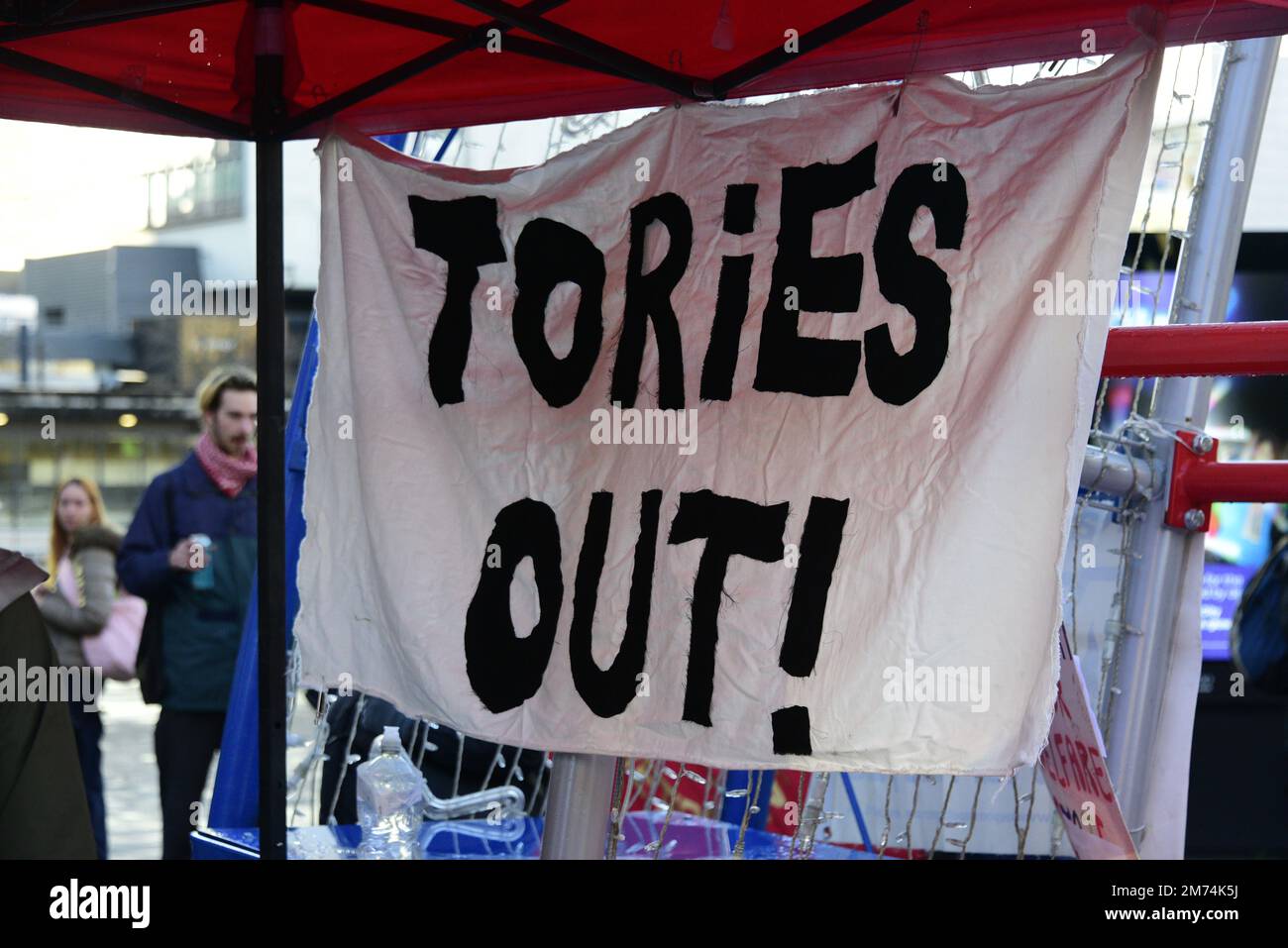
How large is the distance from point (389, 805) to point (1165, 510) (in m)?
1.99

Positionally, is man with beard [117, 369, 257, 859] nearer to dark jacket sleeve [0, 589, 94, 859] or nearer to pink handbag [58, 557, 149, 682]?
pink handbag [58, 557, 149, 682]

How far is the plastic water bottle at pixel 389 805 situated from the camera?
11.8ft

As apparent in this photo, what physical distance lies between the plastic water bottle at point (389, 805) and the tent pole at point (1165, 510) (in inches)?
66.6

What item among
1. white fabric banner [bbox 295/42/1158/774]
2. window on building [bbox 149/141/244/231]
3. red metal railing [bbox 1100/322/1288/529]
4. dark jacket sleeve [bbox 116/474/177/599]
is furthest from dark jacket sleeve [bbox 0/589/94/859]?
window on building [bbox 149/141/244/231]

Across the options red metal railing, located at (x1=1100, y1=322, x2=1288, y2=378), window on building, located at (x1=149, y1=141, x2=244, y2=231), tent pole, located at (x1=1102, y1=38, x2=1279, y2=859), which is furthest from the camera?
window on building, located at (x1=149, y1=141, x2=244, y2=231)

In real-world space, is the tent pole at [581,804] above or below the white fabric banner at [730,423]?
below

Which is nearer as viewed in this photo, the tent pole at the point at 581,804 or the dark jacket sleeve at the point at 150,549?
the tent pole at the point at 581,804

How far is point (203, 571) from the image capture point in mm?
4723

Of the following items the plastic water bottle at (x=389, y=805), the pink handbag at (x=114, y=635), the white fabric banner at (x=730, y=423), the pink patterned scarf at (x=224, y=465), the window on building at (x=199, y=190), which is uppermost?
the window on building at (x=199, y=190)

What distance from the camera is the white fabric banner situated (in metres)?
2.51

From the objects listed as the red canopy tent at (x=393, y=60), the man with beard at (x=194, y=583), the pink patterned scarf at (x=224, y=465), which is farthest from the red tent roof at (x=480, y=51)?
the pink patterned scarf at (x=224, y=465)

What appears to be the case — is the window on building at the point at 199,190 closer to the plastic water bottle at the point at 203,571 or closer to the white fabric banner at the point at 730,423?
the plastic water bottle at the point at 203,571

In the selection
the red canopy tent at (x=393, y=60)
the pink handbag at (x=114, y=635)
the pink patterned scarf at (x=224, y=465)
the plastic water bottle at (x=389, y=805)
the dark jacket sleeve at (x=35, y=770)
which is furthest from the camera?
the pink handbag at (x=114, y=635)

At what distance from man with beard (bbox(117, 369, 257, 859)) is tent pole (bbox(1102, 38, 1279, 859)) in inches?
106
